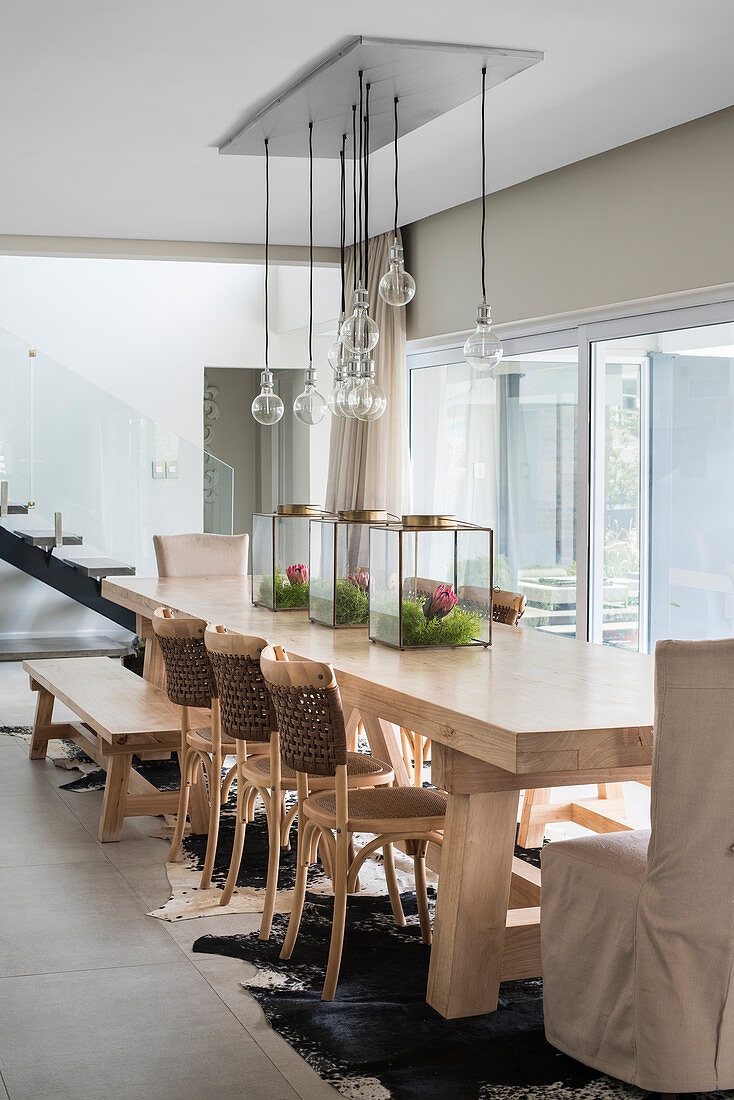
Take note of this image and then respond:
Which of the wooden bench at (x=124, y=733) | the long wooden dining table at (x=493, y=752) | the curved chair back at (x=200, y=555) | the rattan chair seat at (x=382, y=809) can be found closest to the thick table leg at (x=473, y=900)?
the long wooden dining table at (x=493, y=752)

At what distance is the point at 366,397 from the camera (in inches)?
173

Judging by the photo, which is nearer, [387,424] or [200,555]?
[200,555]

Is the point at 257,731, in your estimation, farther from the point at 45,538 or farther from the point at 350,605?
the point at 45,538

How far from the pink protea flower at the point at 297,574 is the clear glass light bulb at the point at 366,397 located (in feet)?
2.58

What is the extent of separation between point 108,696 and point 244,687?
1617 mm

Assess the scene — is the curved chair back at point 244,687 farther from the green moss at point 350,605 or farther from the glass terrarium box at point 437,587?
the green moss at point 350,605

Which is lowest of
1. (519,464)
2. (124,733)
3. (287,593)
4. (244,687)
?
(124,733)

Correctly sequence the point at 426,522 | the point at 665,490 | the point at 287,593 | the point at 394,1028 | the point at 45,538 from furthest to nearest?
the point at 45,538, the point at 665,490, the point at 287,593, the point at 426,522, the point at 394,1028

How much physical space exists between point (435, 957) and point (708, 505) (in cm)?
274

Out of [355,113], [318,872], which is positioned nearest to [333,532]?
[318,872]

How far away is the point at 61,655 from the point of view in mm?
8719

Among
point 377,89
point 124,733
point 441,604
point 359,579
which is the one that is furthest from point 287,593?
point 377,89

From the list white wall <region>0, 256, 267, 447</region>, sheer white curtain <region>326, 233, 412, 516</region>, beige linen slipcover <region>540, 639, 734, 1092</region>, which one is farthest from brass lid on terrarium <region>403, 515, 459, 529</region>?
white wall <region>0, 256, 267, 447</region>

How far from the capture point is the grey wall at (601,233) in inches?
190
